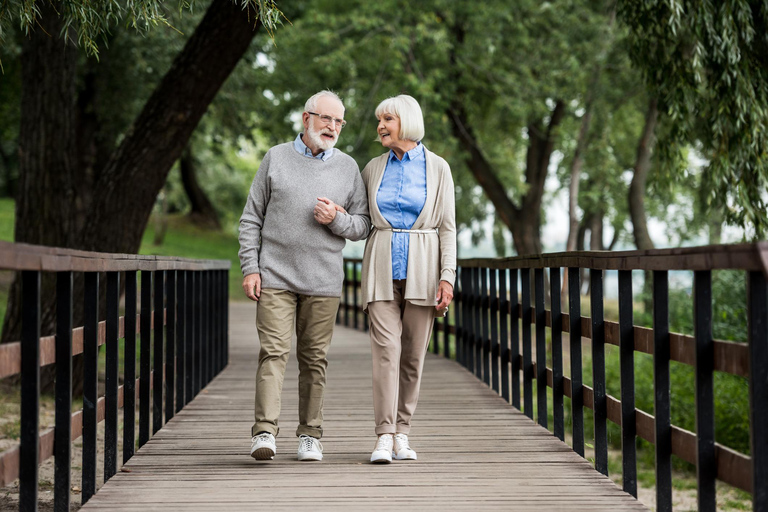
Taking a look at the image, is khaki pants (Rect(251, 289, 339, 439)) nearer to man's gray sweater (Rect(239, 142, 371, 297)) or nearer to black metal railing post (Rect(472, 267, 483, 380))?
→ man's gray sweater (Rect(239, 142, 371, 297))

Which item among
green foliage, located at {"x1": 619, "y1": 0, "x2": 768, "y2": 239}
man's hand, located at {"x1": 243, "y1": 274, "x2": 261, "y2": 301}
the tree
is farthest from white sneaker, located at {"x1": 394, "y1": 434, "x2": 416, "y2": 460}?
the tree

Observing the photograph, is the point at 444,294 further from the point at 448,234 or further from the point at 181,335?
the point at 181,335

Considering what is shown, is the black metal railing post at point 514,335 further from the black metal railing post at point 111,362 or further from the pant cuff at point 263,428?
the black metal railing post at point 111,362

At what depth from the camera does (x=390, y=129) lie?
14.6 feet

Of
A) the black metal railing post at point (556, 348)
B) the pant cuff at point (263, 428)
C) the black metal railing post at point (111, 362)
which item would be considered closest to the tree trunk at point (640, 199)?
the black metal railing post at point (556, 348)

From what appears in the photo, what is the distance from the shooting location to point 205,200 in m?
38.1

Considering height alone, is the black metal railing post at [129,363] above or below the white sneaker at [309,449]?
above

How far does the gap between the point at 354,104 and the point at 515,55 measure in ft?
11.4

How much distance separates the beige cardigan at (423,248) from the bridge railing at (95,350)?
3.86ft

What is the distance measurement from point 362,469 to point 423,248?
110 cm

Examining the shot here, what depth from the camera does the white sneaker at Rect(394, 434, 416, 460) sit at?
179 inches

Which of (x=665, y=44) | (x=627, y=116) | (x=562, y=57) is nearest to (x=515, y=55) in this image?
(x=562, y=57)

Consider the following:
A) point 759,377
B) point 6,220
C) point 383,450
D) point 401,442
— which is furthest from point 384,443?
point 6,220

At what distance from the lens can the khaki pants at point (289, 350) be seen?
4406mm
